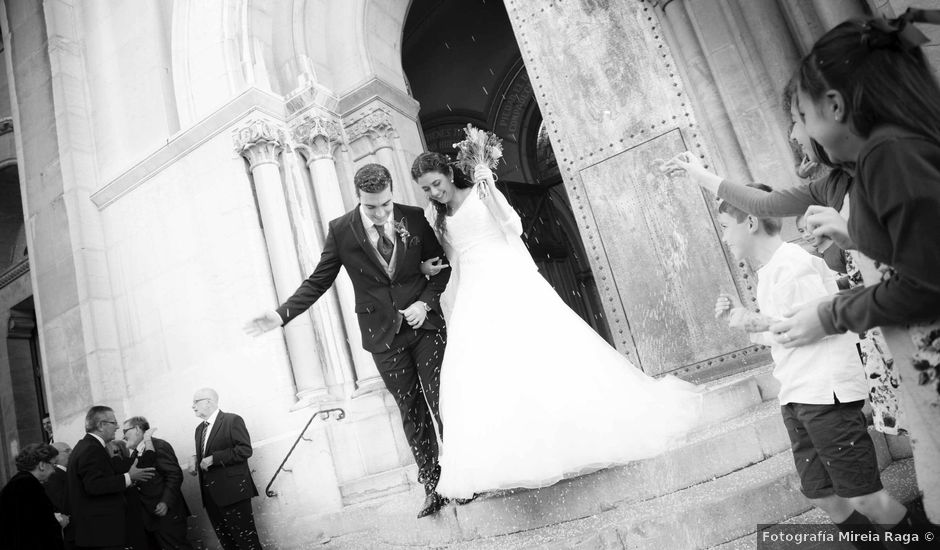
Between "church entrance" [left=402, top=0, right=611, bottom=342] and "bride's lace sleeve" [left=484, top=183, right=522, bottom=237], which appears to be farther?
"church entrance" [left=402, top=0, right=611, bottom=342]

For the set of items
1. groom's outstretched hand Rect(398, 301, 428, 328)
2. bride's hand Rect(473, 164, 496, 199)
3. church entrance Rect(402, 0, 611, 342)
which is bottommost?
groom's outstretched hand Rect(398, 301, 428, 328)

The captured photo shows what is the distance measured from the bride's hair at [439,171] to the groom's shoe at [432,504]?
1.44m

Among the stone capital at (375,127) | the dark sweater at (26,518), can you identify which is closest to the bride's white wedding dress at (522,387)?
the stone capital at (375,127)

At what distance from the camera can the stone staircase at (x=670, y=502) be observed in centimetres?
228

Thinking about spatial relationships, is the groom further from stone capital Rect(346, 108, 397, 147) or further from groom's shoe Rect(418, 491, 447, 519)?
stone capital Rect(346, 108, 397, 147)

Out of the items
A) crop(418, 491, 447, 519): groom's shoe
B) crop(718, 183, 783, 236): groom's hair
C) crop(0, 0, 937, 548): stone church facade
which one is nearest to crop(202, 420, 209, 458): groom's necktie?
crop(0, 0, 937, 548): stone church facade

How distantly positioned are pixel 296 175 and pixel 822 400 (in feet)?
16.9

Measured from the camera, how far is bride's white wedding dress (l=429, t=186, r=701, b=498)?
261 cm

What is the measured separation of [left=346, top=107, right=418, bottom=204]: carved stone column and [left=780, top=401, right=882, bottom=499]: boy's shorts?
4.52 m

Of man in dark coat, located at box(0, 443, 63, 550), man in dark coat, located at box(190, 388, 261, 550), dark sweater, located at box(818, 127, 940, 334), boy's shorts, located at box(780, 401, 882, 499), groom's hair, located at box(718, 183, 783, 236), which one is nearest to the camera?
dark sweater, located at box(818, 127, 940, 334)

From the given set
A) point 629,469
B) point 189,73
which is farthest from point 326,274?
point 189,73

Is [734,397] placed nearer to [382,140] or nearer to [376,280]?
[376,280]

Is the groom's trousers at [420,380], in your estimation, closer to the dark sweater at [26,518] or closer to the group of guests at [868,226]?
the group of guests at [868,226]

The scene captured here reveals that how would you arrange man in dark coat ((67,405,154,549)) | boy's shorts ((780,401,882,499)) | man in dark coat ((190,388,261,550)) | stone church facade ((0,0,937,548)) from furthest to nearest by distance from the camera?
1. man in dark coat ((190,388,261,550))
2. man in dark coat ((67,405,154,549))
3. stone church facade ((0,0,937,548))
4. boy's shorts ((780,401,882,499))
